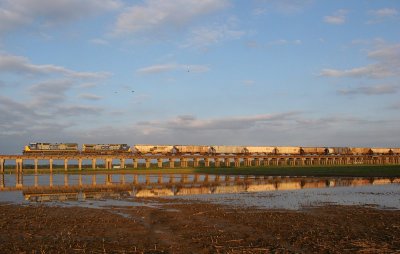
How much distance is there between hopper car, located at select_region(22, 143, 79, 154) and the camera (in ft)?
326

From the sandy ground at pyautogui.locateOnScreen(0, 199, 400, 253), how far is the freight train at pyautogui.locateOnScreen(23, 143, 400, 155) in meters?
80.7

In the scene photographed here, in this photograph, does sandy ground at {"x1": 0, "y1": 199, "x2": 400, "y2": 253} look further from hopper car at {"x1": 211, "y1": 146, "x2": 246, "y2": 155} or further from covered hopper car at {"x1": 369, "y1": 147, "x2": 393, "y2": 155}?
covered hopper car at {"x1": 369, "y1": 147, "x2": 393, "y2": 155}

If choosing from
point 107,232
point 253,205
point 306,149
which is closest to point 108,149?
point 306,149

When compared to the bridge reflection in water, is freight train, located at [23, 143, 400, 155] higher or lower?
higher

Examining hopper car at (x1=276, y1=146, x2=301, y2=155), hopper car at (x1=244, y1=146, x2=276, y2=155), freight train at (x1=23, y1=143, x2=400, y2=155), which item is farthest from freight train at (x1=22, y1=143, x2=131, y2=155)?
hopper car at (x1=276, y1=146, x2=301, y2=155)

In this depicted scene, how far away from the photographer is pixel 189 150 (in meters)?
119

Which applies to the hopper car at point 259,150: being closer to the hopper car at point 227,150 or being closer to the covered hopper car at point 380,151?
the hopper car at point 227,150

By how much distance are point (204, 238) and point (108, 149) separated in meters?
95.6

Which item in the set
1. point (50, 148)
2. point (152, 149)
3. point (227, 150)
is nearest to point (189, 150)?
point (152, 149)

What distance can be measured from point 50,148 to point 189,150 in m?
39.0

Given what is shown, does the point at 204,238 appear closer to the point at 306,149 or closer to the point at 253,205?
the point at 253,205

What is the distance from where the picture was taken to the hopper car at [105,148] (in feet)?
345

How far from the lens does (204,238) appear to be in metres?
15.6

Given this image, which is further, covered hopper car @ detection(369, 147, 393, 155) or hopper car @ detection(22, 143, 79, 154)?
covered hopper car @ detection(369, 147, 393, 155)
